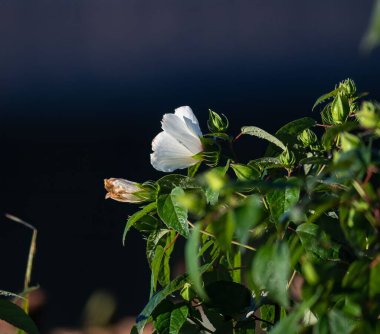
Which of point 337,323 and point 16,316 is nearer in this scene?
point 337,323

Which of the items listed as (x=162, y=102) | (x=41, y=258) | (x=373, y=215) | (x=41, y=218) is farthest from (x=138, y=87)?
(x=373, y=215)

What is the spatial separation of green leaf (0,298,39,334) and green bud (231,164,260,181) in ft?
1.15

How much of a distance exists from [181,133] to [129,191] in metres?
0.10

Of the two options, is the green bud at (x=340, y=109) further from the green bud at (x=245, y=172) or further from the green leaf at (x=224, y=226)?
the green leaf at (x=224, y=226)

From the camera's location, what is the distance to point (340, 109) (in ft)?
3.40

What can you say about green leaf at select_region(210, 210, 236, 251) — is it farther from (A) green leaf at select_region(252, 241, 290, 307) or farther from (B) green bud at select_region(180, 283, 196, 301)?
(B) green bud at select_region(180, 283, 196, 301)

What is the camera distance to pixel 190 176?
1.09 meters

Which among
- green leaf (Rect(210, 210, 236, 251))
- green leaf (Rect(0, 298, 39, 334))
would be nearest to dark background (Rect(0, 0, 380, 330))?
green leaf (Rect(0, 298, 39, 334))

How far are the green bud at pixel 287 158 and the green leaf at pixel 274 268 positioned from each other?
13.0 inches

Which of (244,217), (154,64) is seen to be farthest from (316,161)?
(154,64)

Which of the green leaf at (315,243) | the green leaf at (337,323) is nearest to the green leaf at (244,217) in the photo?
the green leaf at (337,323)

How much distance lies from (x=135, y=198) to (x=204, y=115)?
11.9 feet

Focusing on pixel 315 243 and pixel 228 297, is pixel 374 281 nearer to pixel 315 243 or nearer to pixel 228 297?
pixel 315 243

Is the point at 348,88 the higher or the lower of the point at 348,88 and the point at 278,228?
the higher
